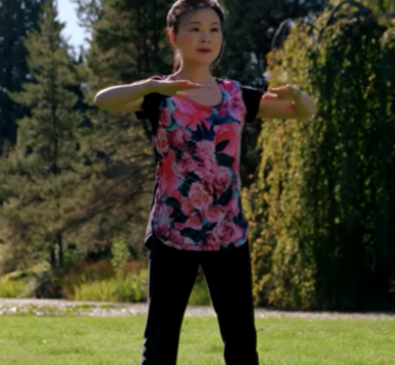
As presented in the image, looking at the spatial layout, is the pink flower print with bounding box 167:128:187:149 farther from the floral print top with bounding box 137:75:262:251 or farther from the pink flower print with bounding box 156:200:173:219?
the pink flower print with bounding box 156:200:173:219

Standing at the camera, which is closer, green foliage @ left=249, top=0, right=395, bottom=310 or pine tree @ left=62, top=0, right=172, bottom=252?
green foliage @ left=249, top=0, right=395, bottom=310

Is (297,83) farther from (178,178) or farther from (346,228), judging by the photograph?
(178,178)

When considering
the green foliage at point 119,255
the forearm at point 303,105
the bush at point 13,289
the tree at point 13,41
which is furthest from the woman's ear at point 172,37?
the tree at point 13,41

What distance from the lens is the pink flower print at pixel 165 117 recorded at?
353 cm

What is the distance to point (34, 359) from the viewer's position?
21.9 feet

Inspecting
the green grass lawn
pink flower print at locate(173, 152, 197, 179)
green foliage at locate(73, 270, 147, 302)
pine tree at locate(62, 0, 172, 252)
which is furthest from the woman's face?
pine tree at locate(62, 0, 172, 252)

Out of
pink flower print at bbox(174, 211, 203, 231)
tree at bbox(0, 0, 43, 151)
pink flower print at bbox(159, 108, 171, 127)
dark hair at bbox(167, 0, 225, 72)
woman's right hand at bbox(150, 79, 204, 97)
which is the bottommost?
pink flower print at bbox(174, 211, 203, 231)

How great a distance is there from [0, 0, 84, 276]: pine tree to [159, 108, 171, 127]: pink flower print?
57.7 feet

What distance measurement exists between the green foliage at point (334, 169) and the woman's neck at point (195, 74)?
888cm

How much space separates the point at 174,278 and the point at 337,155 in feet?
30.5

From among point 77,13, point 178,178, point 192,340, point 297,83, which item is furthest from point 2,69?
point 178,178

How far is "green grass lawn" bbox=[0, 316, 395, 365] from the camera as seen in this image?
6.66 metres

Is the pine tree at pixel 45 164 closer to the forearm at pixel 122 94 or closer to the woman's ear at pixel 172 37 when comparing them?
the woman's ear at pixel 172 37

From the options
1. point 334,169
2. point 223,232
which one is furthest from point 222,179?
point 334,169
